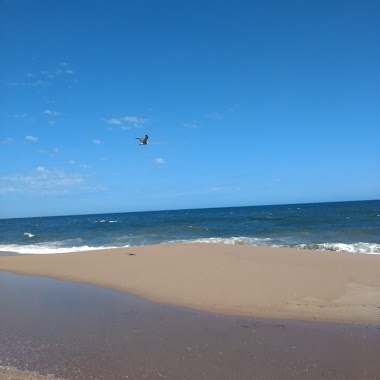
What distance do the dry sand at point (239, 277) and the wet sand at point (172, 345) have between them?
0.77m

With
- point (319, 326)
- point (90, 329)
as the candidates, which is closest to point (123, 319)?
point (90, 329)

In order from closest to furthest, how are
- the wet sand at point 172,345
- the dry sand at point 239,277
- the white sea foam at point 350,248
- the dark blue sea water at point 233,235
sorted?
the wet sand at point 172,345
the dry sand at point 239,277
the white sea foam at point 350,248
the dark blue sea water at point 233,235

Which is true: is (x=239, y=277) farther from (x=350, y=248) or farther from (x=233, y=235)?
(x=233, y=235)

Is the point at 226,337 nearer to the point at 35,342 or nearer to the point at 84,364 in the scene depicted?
the point at 84,364

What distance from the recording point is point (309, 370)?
4562 mm

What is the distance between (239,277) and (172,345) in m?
5.17

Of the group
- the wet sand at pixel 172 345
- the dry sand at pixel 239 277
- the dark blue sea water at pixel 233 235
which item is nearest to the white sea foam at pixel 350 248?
the dark blue sea water at pixel 233 235

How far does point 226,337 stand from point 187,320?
1.20 metres

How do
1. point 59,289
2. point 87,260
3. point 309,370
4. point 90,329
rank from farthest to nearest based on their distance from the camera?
point 87,260 → point 59,289 → point 90,329 → point 309,370

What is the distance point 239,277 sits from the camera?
33.8 ft

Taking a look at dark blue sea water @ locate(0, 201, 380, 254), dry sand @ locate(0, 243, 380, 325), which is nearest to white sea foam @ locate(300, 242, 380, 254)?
dark blue sea water @ locate(0, 201, 380, 254)

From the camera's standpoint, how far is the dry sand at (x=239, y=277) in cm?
748

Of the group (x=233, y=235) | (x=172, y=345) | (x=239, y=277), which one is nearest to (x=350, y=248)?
(x=239, y=277)

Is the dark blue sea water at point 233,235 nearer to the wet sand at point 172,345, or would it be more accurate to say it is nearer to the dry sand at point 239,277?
the dry sand at point 239,277
